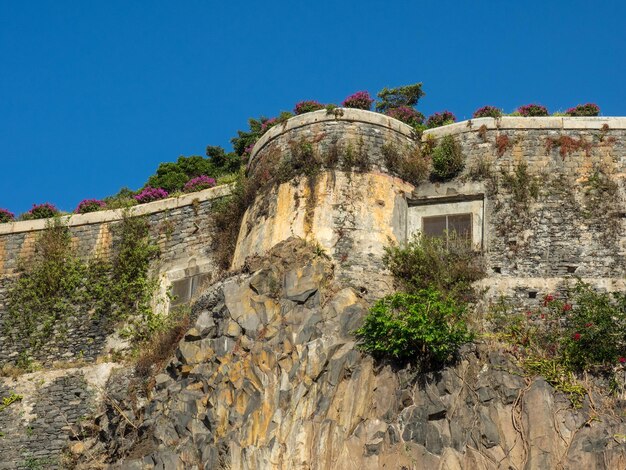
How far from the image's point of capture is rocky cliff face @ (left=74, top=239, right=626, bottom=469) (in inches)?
627

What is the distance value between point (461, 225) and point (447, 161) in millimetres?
1199

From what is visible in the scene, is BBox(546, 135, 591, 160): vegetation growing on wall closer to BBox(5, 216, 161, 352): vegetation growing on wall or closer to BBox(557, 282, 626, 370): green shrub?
BBox(557, 282, 626, 370): green shrub

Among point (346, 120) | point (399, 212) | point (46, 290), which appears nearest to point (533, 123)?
point (399, 212)

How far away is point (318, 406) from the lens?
1666 cm

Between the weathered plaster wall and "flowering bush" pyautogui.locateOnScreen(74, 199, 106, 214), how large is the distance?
34 cm

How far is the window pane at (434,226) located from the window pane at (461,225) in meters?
0.12

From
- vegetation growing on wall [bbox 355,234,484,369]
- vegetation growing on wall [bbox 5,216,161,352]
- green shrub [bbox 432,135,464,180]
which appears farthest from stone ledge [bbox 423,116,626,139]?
vegetation growing on wall [bbox 5,216,161,352]

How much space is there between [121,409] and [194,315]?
1.95m

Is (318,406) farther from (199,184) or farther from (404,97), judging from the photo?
(404,97)

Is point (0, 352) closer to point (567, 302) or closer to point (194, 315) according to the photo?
point (194, 315)

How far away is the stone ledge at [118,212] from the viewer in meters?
22.8

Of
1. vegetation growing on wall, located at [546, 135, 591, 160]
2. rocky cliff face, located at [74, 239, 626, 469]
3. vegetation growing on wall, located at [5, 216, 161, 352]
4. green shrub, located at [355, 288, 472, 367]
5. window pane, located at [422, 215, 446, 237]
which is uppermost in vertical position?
vegetation growing on wall, located at [546, 135, 591, 160]

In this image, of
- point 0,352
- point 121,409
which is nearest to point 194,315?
point 121,409

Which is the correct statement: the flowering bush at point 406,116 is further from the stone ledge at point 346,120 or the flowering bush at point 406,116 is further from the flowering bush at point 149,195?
the flowering bush at point 149,195
